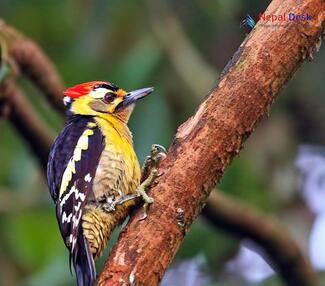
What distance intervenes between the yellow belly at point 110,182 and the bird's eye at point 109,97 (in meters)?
0.13

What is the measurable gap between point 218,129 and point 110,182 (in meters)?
0.61

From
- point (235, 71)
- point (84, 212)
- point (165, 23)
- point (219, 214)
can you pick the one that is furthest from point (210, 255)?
point (235, 71)

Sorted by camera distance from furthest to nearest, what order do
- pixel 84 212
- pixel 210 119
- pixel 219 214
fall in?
pixel 219 214 < pixel 84 212 < pixel 210 119

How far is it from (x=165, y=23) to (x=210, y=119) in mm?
2308

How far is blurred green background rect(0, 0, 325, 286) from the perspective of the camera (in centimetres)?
462

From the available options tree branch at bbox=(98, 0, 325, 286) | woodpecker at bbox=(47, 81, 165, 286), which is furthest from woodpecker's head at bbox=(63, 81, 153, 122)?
tree branch at bbox=(98, 0, 325, 286)

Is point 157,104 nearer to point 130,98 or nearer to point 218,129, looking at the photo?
point 130,98

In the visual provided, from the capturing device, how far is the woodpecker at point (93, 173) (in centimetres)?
306

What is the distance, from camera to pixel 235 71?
9.35ft

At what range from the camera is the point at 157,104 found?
4.61 m

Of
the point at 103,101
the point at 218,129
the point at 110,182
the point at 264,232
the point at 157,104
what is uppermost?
the point at 218,129

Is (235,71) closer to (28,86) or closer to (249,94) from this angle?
(249,94)

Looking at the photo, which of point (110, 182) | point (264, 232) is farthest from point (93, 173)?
point (264, 232)

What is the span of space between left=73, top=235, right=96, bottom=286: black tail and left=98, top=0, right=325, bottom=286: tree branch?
254mm
